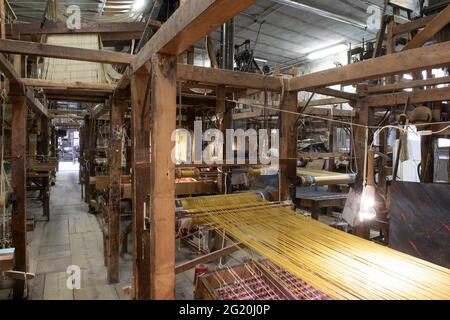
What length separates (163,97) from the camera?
1.66 metres

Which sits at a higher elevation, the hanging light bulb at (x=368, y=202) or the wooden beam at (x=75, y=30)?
the wooden beam at (x=75, y=30)

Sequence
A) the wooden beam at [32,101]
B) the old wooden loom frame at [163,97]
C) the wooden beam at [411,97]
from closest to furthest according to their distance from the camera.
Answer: the old wooden loom frame at [163,97] < the wooden beam at [411,97] < the wooden beam at [32,101]

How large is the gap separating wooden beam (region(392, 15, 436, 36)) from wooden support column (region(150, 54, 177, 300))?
3280 millimetres

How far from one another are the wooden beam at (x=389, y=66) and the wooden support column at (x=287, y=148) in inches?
12.0

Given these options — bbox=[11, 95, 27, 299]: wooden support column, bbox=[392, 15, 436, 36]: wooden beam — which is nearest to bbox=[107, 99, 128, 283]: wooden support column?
bbox=[11, 95, 27, 299]: wooden support column

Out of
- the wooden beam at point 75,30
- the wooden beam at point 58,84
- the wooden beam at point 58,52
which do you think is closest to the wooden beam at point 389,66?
the wooden beam at point 58,52

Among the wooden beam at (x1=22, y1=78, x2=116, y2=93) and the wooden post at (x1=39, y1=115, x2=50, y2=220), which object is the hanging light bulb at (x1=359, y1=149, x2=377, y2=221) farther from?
the wooden post at (x1=39, y1=115, x2=50, y2=220)

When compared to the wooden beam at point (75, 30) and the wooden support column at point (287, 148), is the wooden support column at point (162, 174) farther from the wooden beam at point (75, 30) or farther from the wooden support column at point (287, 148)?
the wooden beam at point (75, 30)

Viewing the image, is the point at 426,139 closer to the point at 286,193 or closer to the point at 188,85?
the point at 286,193

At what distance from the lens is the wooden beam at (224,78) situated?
240 cm

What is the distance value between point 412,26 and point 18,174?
4.77m

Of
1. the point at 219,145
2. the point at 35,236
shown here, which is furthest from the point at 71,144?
the point at 219,145

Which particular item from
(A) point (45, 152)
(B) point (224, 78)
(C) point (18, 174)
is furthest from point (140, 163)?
(A) point (45, 152)
